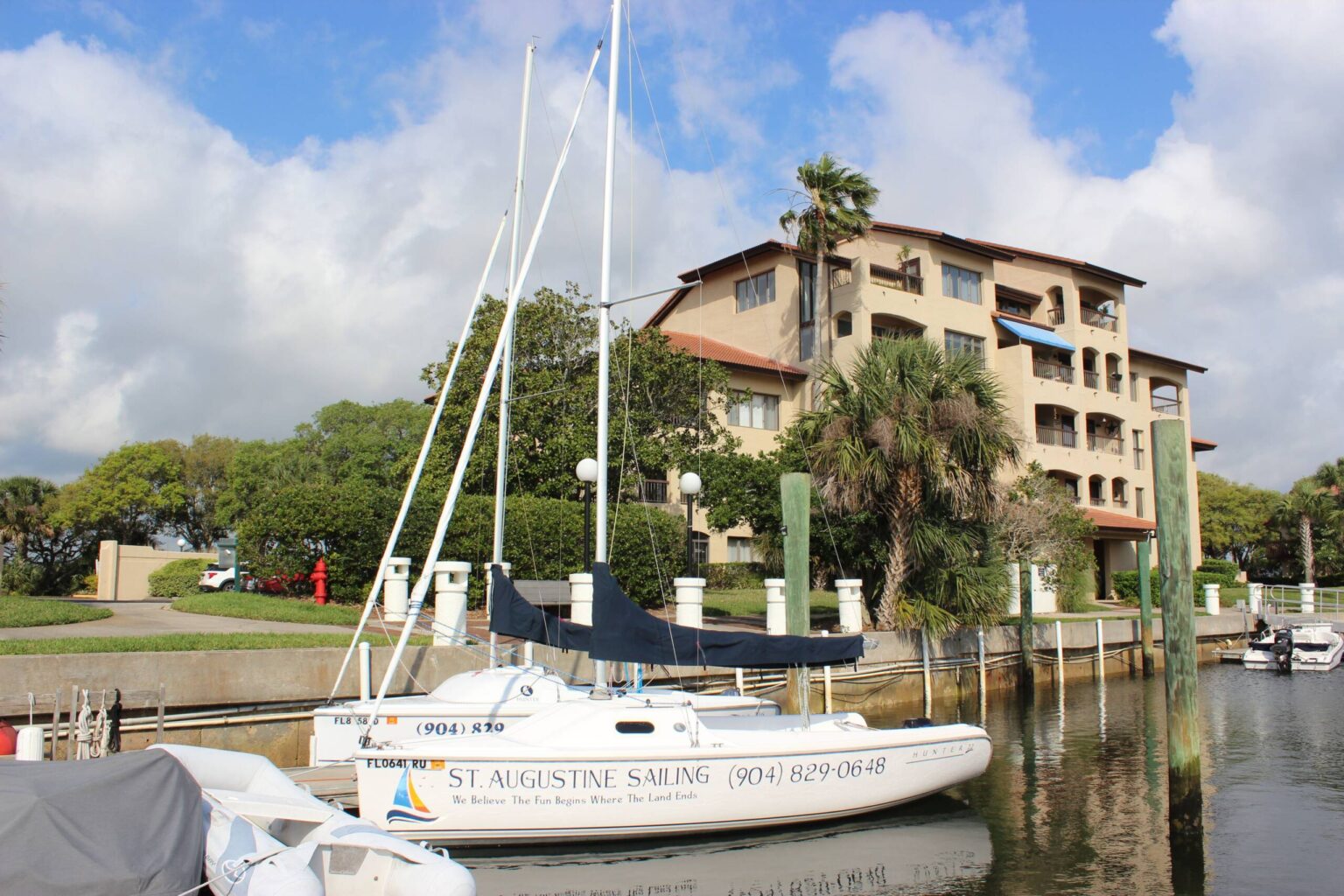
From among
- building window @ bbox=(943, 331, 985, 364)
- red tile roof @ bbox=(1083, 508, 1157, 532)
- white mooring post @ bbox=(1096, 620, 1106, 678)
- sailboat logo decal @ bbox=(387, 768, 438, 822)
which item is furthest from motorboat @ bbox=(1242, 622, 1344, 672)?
sailboat logo decal @ bbox=(387, 768, 438, 822)

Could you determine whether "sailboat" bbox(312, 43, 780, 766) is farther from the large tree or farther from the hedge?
the large tree

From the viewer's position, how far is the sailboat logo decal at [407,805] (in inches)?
452

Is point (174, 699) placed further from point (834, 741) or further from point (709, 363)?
point (709, 363)

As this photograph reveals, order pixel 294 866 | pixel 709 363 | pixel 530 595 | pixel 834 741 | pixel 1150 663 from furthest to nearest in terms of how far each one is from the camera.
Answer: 1. pixel 709 363
2. pixel 1150 663
3. pixel 530 595
4. pixel 834 741
5. pixel 294 866

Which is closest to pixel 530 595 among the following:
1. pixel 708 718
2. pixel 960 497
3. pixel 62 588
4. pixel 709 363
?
pixel 708 718

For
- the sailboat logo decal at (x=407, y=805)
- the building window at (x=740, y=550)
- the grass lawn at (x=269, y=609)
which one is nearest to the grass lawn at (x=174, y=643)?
the grass lawn at (x=269, y=609)

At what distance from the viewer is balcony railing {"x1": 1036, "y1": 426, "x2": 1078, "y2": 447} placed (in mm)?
48875

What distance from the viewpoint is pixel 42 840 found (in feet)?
23.2

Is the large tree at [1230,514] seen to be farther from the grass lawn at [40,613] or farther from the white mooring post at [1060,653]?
the grass lawn at [40,613]

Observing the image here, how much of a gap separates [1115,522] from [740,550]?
19.0m

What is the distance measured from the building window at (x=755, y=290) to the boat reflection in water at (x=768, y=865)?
34878 millimetres

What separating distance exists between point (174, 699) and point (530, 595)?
7962 millimetres

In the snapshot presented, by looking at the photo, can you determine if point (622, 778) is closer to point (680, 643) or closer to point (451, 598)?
point (680, 643)

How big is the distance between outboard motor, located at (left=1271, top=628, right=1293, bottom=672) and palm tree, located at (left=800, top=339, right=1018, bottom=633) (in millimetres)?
12536
